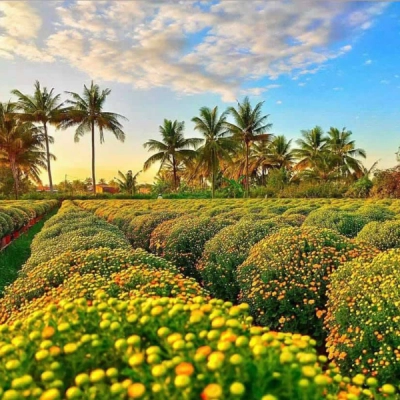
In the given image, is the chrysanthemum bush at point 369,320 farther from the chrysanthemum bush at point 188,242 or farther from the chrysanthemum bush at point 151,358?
the chrysanthemum bush at point 188,242

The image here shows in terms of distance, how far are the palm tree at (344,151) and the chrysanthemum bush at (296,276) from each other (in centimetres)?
4450

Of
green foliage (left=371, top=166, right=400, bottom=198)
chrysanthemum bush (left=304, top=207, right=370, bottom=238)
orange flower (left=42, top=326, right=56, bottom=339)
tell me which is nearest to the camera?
orange flower (left=42, top=326, right=56, bottom=339)

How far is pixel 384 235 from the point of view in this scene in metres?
7.35

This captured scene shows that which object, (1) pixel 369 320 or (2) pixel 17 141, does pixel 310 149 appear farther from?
(1) pixel 369 320

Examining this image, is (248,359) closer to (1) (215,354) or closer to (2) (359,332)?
(1) (215,354)

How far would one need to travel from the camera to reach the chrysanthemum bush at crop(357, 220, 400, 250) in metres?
7.27

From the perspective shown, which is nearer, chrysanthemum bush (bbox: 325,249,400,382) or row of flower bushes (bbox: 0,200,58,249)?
chrysanthemum bush (bbox: 325,249,400,382)

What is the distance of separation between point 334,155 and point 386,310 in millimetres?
45632

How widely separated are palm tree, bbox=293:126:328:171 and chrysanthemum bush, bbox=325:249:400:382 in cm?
4410

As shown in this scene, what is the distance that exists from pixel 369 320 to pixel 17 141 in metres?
44.5

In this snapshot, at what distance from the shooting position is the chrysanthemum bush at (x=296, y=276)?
5359mm

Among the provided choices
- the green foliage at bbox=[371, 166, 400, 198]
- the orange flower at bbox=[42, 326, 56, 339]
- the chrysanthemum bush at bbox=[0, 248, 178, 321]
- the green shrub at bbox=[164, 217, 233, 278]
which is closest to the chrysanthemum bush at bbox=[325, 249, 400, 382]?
the chrysanthemum bush at bbox=[0, 248, 178, 321]

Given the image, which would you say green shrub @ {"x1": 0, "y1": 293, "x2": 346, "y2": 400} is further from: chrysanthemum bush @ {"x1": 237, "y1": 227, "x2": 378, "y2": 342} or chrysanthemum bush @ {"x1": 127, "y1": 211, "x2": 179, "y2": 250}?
chrysanthemum bush @ {"x1": 127, "y1": 211, "x2": 179, "y2": 250}

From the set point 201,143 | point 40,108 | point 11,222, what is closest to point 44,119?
point 40,108
